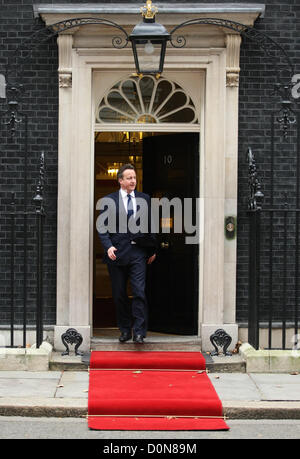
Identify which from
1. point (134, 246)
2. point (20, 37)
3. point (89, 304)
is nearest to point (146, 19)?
point (20, 37)

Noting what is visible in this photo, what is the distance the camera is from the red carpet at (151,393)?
7.60 meters

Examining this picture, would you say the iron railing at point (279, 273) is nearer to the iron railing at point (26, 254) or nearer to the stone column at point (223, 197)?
the stone column at point (223, 197)

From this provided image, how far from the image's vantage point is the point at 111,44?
10.1m

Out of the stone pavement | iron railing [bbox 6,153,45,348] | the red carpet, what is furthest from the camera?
iron railing [bbox 6,153,45,348]

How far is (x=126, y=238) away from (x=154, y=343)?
4.23 ft

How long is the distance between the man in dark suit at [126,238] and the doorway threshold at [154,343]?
0.12 meters

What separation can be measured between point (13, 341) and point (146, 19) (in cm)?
399

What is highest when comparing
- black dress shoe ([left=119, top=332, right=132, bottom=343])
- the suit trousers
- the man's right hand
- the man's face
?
the man's face

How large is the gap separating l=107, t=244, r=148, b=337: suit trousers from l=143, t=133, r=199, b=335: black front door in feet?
3.00

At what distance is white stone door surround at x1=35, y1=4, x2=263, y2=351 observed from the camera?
396 inches

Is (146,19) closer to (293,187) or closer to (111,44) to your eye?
(111,44)

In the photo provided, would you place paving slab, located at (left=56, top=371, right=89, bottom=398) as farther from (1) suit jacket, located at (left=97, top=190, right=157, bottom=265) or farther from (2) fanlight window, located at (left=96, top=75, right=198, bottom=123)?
(2) fanlight window, located at (left=96, top=75, right=198, bottom=123)

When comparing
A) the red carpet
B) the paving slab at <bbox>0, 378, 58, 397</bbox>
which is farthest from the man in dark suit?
the paving slab at <bbox>0, 378, 58, 397</bbox>
